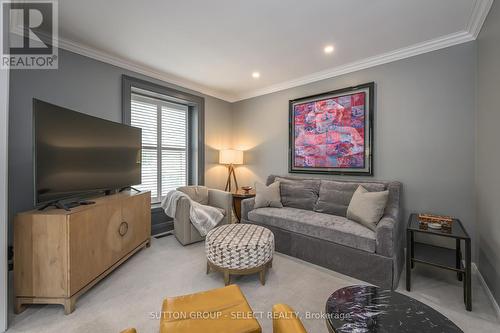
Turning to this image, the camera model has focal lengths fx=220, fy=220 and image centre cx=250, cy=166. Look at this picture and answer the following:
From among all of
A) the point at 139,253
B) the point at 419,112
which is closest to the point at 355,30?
the point at 419,112

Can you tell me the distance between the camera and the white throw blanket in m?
3.07

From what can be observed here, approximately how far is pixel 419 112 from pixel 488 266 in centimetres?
174

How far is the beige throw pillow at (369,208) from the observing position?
2.40 metres

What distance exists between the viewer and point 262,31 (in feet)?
7.91

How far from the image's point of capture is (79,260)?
1.87 m

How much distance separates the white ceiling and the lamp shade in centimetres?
151

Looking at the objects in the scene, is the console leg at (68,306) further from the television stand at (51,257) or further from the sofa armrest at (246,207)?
the sofa armrest at (246,207)

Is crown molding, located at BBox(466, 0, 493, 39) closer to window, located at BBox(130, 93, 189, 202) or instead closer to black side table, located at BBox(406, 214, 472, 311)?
black side table, located at BBox(406, 214, 472, 311)

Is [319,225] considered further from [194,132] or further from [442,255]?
[194,132]

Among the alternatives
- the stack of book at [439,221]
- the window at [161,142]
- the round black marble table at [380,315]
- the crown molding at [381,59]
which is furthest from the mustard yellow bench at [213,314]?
the crown molding at [381,59]

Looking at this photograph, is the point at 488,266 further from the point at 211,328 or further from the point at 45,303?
the point at 45,303
